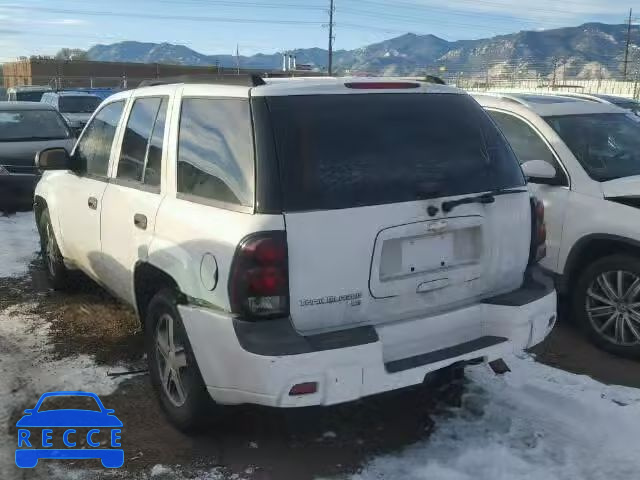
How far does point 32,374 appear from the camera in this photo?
4.32 meters

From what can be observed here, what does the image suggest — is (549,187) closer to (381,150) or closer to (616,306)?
(616,306)

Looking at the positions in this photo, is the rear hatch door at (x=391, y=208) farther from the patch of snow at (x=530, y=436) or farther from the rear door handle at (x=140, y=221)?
the rear door handle at (x=140, y=221)

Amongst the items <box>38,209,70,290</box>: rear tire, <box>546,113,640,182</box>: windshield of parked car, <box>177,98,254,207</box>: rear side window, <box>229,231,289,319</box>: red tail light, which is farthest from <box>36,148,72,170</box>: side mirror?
<box>546,113,640,182</box>: windshield of parked car

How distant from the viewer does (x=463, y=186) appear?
11.1 ft

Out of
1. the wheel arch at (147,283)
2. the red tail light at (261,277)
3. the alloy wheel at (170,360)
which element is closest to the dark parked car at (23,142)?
the wheel arch at (147,283)

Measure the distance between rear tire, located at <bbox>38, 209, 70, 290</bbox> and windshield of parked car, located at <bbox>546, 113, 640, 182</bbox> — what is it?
445 cm

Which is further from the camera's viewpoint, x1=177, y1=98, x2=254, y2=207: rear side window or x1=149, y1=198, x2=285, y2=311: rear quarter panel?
x1=177, y1=98, x2=254, y2=207: rear side window

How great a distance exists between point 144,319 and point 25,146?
752 centimetres

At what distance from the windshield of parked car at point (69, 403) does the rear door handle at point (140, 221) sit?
44.9 inches

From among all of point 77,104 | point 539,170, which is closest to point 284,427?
point 539,170

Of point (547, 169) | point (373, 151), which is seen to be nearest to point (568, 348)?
point (547, 169)

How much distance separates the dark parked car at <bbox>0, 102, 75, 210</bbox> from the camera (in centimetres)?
967

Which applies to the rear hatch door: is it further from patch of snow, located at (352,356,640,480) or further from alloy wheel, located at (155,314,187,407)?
alloy wheel, located at (155,314,187,407)

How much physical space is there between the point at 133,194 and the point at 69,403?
1.33m
